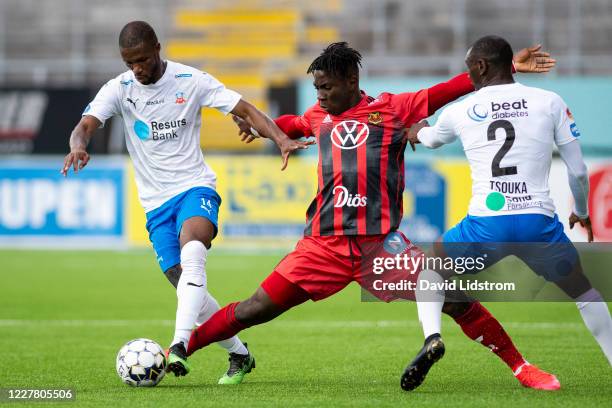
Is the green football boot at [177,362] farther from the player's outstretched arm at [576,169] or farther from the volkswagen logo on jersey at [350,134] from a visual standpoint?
the player's outstretched arm at [576,169]

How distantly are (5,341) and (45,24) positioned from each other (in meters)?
16.0

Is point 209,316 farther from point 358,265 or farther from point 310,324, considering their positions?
point 310,324

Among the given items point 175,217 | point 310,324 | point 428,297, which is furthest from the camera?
point 310,324

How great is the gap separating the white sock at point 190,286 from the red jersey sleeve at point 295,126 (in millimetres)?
908

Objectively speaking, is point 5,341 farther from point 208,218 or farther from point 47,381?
point 208,218

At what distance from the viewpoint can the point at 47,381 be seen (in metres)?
6.67

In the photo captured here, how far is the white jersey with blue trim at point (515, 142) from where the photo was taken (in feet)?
19.1

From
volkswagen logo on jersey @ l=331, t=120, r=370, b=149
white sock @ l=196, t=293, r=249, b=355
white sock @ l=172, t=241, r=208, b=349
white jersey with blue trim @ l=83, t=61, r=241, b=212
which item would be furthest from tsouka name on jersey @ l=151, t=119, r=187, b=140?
volkswagen logo on jersey @ l=331, t=120, r=370, b=149

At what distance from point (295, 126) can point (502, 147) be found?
142cm

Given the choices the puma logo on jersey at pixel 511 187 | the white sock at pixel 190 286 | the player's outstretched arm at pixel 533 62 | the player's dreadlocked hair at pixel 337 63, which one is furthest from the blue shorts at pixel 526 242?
the white sock at pixel 190 286

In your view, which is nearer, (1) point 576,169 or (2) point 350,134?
(1) point 576,169

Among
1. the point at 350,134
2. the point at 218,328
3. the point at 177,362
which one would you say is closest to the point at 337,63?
the point at 350,134

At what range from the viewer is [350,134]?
20.4 ft

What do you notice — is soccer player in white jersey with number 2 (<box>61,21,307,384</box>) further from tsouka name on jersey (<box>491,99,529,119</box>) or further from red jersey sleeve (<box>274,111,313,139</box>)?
tsouka name on jersey (<box>491,99,529,119</box>)
